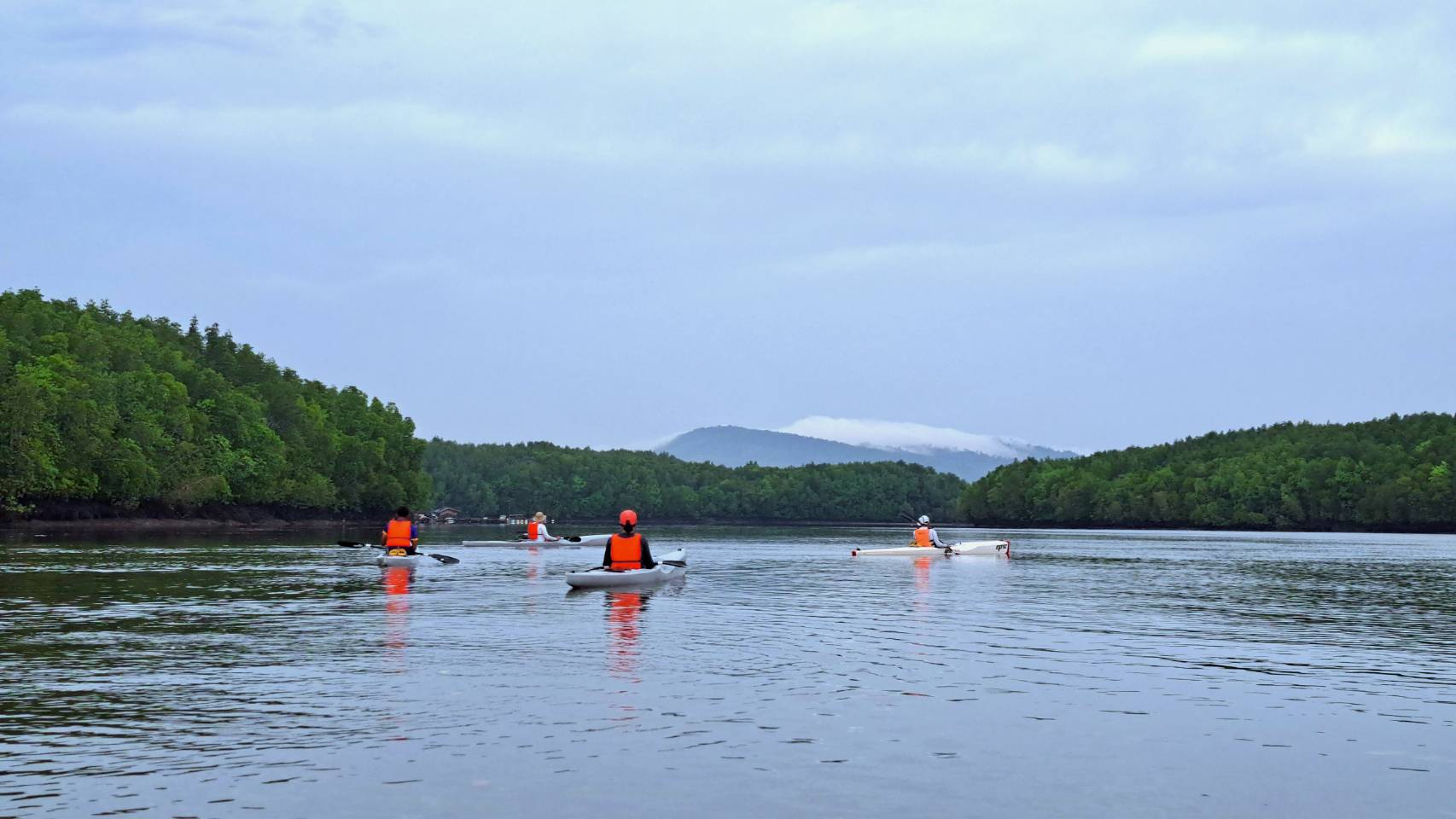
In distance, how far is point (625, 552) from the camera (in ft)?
152

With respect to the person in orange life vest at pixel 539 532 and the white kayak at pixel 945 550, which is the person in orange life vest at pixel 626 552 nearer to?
the white kayak at pixel 945 550

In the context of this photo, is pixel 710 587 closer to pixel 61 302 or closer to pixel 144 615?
pixel 144 615

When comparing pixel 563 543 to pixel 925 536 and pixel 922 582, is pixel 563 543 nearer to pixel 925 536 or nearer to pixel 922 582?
pixel 925 536

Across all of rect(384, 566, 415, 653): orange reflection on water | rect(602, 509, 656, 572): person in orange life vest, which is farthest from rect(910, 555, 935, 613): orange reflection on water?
rect(384, 566, 415, 653): orange reflection on water

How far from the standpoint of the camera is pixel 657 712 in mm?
19594

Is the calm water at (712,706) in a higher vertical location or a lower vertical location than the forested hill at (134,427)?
lower

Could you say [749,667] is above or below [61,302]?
below

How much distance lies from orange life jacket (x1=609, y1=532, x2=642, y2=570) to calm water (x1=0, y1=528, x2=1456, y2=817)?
3.89m

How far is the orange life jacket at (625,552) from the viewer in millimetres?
46219

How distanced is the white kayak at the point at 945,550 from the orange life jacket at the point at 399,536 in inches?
1113

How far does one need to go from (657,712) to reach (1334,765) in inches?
338

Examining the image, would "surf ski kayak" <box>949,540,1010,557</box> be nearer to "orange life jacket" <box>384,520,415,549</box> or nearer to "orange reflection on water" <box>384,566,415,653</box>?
"orange life jacket" <box>384,520,415,549</box>

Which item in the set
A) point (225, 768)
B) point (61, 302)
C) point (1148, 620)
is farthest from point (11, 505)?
point (225, 768)

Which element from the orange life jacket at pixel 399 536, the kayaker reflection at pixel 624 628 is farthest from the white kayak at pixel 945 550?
the kayaker reflection at pixel 624 628
